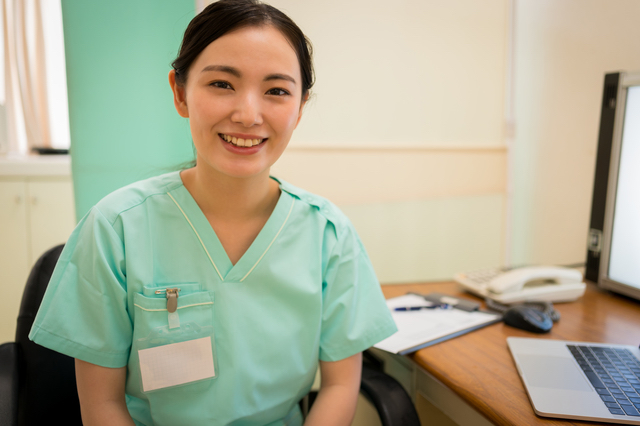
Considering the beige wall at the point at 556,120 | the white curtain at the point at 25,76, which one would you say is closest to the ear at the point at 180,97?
the beige wall at the point at 556,120

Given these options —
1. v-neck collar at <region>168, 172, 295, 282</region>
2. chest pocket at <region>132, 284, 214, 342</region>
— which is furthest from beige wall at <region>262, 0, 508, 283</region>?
chest pocket at <region>132, 284, 214, 342</region>

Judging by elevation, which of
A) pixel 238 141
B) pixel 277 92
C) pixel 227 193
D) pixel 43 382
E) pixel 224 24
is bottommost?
pixel 43 382

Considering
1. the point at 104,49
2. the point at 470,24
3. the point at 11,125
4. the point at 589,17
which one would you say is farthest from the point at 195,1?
the point at 11,125

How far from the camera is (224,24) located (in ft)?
2.58

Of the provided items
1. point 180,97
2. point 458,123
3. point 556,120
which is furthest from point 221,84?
point 556,120

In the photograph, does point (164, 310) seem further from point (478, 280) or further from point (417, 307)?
point (478, 280)

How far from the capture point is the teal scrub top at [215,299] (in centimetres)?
76

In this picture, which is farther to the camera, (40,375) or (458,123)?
(458,123)

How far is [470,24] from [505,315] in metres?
1.09

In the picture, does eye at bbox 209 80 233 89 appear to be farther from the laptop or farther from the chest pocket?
the laptop

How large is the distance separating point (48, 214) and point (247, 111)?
1.61 meters

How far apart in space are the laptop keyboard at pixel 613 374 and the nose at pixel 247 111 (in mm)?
813

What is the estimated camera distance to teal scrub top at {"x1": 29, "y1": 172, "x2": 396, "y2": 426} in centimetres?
76

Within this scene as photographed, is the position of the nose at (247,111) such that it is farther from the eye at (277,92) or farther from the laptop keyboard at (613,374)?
the laptop keyboard at (613,374)
